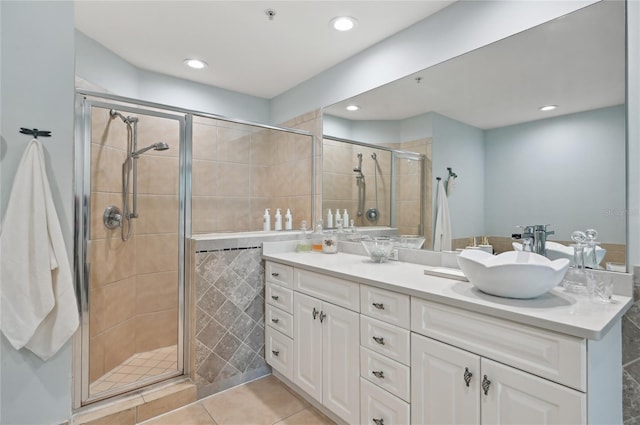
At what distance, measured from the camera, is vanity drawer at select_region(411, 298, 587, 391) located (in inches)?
36.7

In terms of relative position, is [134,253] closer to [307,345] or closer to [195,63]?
[307,345]

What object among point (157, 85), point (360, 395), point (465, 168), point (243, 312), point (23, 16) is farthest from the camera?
point (157, 85)

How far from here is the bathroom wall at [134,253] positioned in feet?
6.34

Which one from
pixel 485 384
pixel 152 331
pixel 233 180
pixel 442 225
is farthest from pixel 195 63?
pixel 485 384

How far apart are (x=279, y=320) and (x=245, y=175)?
1.41 metres

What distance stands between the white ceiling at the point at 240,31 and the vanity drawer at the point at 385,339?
5.83 ft

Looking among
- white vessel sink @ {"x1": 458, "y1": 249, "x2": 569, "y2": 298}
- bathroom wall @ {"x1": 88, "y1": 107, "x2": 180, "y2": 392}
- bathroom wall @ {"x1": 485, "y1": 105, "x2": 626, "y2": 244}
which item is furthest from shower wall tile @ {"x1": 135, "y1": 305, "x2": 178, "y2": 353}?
bathroom wall @ {"x1": 485, "y1": 105, "x2": 626, "y2": 244}

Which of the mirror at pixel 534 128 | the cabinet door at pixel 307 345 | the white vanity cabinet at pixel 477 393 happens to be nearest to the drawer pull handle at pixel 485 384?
the white vanity cabinet at pixel 477 393

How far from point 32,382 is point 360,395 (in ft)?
5.10

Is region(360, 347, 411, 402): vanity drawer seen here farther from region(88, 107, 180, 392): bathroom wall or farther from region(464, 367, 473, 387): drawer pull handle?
region(88, 107, 180, 392): bathroom wall

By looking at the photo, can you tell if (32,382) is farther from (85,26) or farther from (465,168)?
(465,168)

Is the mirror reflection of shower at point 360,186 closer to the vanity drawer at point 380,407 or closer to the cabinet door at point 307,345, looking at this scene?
the cabinet door at point 307,345

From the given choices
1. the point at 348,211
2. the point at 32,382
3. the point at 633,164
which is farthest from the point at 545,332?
the point at 32,382

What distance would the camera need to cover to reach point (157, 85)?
276cm
